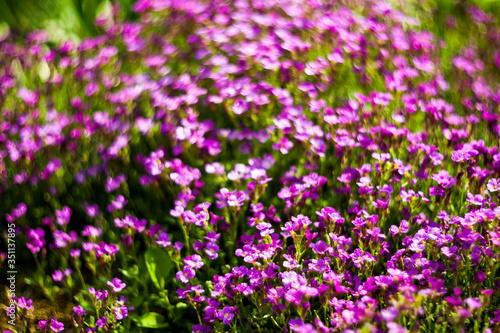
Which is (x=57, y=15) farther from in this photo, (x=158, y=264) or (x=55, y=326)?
(x=55, y=326)

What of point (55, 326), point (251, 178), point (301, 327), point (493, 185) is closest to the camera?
point (301, 327)

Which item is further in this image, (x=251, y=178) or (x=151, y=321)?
(x=251, y=178)

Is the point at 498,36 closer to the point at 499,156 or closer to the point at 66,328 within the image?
the point at 499,156

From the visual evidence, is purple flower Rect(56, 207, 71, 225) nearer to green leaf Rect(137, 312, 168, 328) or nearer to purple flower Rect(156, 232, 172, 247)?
purple flower Rect(156, 232, 172, 247)

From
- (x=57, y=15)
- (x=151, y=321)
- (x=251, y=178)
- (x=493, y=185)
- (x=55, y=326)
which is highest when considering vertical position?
(x=493, y=185)

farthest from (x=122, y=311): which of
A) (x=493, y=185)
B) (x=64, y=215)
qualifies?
(x=493, y=185)

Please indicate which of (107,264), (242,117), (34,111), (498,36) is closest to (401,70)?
(242,117)
